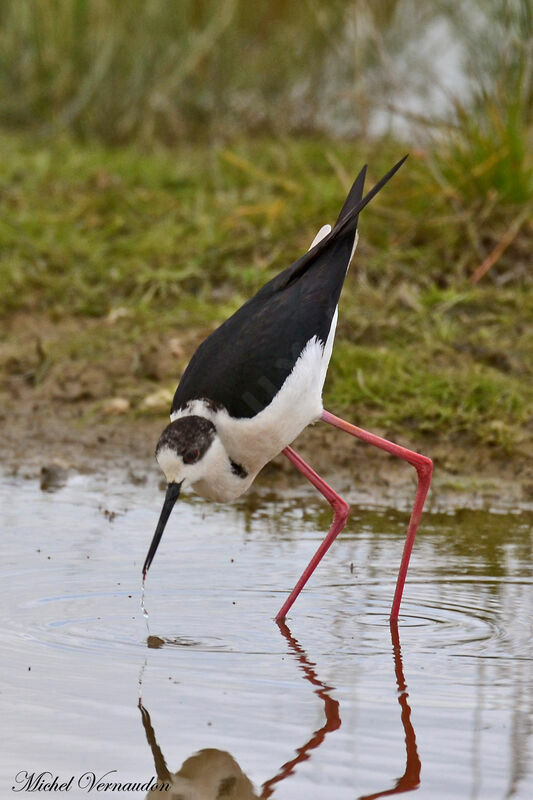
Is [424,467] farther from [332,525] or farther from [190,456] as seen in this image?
[190,456]

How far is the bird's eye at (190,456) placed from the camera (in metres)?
3.75

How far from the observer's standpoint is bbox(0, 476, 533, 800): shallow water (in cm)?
267

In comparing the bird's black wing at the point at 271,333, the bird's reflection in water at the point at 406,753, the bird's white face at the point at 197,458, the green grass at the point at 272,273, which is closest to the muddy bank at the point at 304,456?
the green grass at the point at 272,273

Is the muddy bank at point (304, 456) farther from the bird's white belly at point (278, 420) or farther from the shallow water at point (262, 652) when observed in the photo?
the bird's white belly at point (278, 420)

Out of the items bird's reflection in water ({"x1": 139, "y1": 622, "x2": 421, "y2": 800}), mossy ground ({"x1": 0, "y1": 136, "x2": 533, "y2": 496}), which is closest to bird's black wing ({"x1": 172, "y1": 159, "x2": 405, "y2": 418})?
bird's reflection in water ({"x1": 139, "y1": 622, "x2": 421, "y2": 800})

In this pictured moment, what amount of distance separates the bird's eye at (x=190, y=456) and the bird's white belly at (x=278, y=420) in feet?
0.43

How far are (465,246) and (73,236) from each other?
7.07 ft

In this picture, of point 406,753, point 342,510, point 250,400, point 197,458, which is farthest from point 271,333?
point 406,753

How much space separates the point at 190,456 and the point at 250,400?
0.80 ft

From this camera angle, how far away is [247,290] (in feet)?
21.9

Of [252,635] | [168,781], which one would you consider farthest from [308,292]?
[168,781]

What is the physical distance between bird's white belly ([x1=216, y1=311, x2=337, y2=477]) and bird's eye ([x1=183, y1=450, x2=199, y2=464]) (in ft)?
0.43

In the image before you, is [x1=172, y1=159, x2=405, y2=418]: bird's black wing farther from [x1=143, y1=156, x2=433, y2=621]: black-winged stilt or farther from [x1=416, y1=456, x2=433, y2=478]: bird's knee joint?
[x1=416, y1=456, x2=433, y2=478]: bird's knee joint

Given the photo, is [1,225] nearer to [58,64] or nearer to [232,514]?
[58,64]
